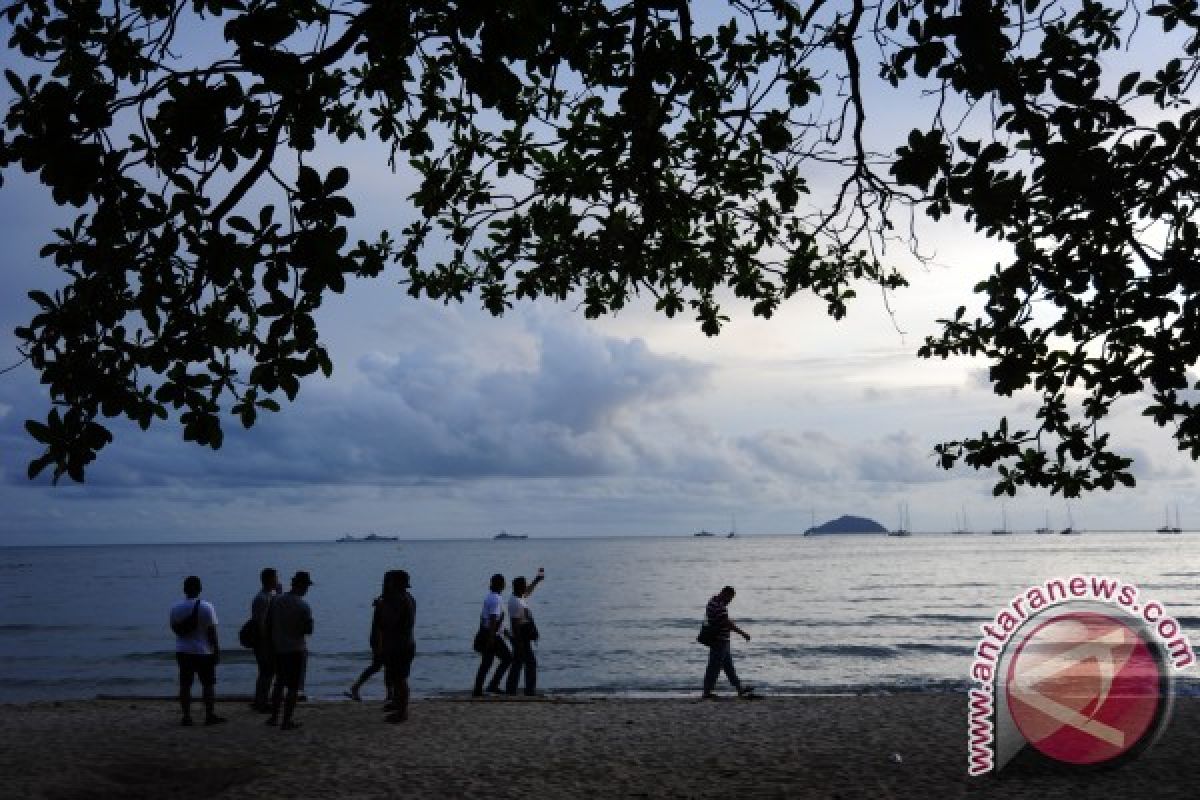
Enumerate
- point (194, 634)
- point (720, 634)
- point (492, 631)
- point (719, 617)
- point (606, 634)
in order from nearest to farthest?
point (194, 634)
point (719, 617)
point (720, 634)
point (492, 631)
point (606, 634)

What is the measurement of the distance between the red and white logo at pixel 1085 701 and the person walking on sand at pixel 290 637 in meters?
9.26

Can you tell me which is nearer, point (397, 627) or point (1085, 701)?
point (397, 627)

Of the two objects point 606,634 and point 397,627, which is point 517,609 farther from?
point 606,634

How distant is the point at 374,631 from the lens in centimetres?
1509

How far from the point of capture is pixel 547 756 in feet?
38.0

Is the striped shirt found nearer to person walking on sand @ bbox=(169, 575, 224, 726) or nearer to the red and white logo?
the red and white logo

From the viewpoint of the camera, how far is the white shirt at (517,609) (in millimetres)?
17375

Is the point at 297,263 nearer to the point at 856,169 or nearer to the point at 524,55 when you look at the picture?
the point at 524,55

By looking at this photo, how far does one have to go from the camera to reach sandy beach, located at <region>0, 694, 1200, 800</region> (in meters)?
9.86

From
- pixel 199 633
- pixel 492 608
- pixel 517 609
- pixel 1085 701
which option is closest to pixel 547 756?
pixel 199 633

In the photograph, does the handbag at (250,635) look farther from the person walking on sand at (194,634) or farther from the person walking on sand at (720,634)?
the person walking on sand at (720,634)

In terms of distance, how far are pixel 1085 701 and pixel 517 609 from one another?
10612 millimetres

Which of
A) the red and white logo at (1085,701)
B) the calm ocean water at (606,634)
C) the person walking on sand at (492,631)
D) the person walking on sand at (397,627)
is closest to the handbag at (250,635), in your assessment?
the person walking on sand at (397,627)

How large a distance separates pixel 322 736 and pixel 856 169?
10.5m
